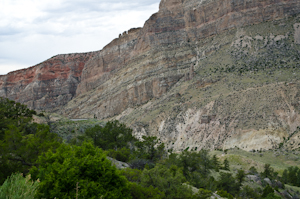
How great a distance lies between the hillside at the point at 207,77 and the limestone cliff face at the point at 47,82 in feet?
53.6

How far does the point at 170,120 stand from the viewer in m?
63.1

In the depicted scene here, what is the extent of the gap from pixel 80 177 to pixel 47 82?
387 ft

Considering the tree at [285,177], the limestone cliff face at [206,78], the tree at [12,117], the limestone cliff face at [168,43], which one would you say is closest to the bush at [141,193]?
the tree at [12,117]

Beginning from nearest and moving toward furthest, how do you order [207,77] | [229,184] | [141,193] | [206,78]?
[141,193]
[229,184]
[206,78]
[207,77]

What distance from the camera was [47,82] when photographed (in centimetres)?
12656

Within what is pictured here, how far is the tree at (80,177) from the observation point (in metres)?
15.0

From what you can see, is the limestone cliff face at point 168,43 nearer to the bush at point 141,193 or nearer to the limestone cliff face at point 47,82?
the limestone cliff face at point 47,82

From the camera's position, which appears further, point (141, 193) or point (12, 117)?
point (12, 117)

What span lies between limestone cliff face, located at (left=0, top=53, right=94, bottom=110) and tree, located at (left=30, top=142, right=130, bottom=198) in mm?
106606

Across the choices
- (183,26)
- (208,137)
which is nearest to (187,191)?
(208,137)

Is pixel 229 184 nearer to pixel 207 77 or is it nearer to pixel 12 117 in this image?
pixel 12 117

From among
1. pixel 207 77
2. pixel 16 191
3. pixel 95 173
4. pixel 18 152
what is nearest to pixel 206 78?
pixel 207 77

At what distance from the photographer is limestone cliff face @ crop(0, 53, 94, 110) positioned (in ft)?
402

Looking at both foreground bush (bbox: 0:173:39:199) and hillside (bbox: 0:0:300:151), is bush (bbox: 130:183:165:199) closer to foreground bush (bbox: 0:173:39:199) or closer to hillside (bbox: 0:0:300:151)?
foreground bush (bbox: 0:173:39:199)
